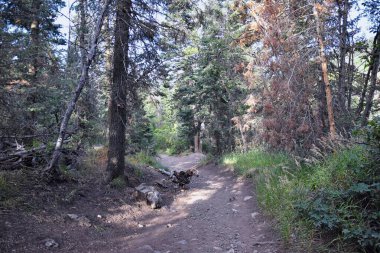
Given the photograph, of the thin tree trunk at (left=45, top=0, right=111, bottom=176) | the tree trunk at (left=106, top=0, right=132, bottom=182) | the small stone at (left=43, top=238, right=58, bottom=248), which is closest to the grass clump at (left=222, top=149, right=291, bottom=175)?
the tree trunk at (left=106, top=0, right=132, bottom=182)

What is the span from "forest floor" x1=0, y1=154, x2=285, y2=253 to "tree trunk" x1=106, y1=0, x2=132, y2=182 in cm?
75

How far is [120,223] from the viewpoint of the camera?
6258mm

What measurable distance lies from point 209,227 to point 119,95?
4.66m

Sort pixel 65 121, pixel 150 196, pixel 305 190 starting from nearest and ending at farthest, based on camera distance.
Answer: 1. pixel 305 190
2. pixel 65 121
3. pixel 150 196

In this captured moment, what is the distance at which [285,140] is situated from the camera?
384 inches

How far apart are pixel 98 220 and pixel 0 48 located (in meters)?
4.51

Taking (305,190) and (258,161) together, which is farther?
(258,161)

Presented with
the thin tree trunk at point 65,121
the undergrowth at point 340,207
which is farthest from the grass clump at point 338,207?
the thin tree trunk at point 65,121

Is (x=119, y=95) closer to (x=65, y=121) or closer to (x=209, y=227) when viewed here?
(x=65, y=121)

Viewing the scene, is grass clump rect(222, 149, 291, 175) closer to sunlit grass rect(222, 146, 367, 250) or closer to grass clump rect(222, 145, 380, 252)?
sunlit grass rect(222, 146, 367, 250)

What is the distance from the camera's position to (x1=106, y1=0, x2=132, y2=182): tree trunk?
331 inches

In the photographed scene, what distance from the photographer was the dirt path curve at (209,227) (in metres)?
5.08

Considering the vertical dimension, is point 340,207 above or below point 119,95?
below

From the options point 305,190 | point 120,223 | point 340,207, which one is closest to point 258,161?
point 305,190
